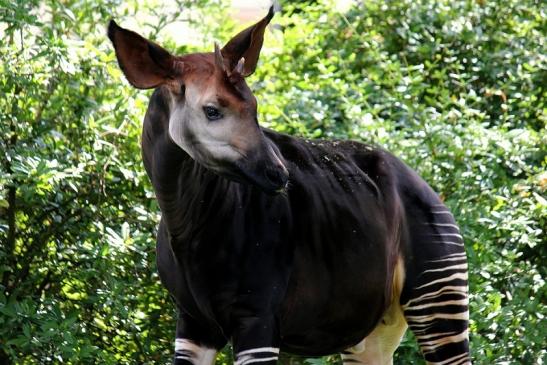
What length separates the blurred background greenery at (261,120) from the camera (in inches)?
215

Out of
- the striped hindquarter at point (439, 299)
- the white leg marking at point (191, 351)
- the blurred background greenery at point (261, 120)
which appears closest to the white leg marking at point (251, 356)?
the white leg marking at point (191, 351)

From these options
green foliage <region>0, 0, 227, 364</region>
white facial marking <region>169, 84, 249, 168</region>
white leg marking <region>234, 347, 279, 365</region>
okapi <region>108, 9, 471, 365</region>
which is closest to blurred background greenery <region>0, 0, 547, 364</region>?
green foliage <region>0, 0, 227, 364</region>

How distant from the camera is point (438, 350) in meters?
4.74

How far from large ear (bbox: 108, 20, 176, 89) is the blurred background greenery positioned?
1304 millimetres

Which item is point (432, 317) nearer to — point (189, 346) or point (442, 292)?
point (442, 292)

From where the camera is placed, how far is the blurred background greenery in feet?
17.9

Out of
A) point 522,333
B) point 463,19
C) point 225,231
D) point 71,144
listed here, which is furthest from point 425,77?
point 225,231

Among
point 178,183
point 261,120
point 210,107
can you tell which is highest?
point 261,120

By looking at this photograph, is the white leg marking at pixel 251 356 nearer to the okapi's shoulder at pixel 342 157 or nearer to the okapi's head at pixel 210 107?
the okapi's head at pixel 210 107

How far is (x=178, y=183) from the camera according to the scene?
4008 millimetres

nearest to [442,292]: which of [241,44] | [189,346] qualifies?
[189,346]

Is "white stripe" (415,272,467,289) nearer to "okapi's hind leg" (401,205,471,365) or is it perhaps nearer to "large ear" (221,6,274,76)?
"okapi's hind leg" (401,205,471,365)

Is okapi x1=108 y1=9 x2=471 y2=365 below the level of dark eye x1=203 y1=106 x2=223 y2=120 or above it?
below

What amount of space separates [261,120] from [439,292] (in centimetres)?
234
